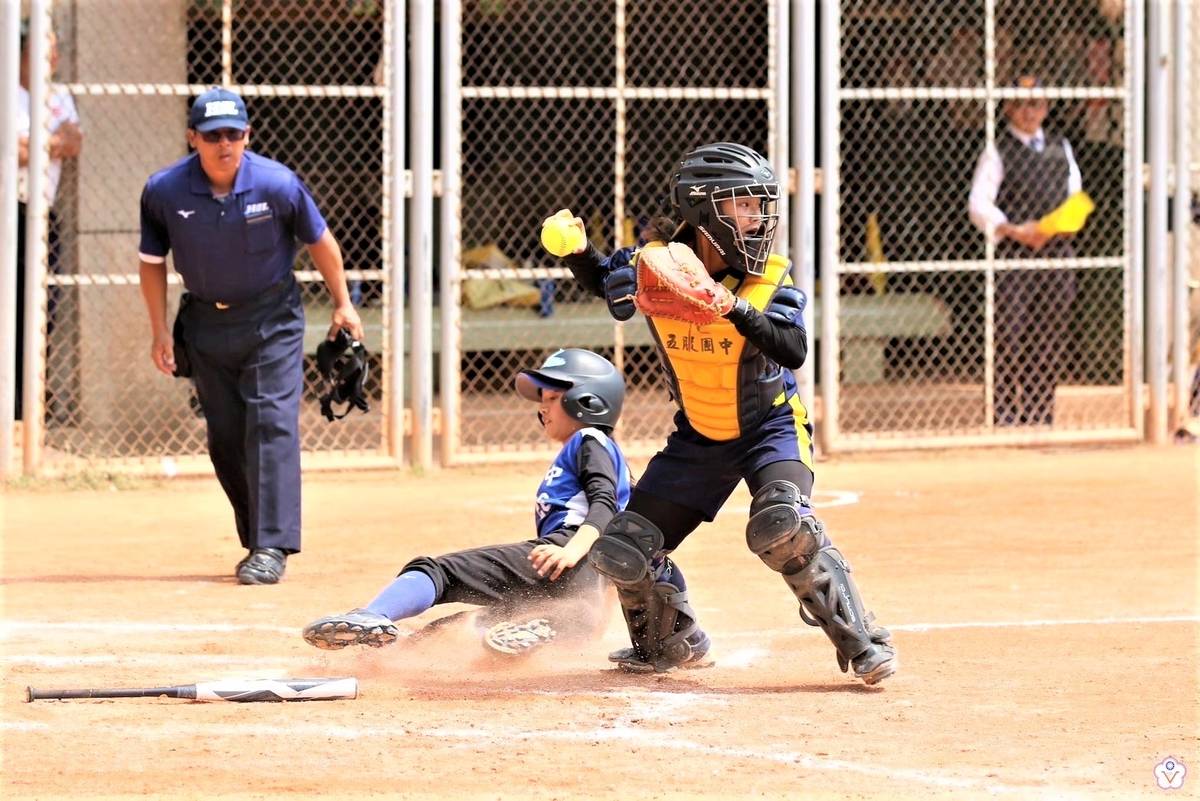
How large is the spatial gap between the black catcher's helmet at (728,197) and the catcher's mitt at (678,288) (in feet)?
0.32

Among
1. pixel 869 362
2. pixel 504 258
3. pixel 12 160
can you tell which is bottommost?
pixel 869 362

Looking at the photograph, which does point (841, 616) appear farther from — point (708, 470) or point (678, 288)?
point (678, 288)

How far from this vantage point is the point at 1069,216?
11.1 metres

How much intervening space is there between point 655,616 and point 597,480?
0.47 m

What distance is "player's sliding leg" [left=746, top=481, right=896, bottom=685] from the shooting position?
5367 millimetres

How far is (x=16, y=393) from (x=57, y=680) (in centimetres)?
487

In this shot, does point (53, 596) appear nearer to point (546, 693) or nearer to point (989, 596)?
point (546, 693)

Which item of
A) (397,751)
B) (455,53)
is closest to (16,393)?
(455,53)

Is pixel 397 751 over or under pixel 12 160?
under

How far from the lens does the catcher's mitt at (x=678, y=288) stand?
17.1 feet

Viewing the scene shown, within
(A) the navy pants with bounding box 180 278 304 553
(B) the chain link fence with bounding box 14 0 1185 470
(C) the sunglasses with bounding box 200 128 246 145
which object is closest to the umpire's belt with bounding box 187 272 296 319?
(A) the navy pants with bounding box 180 278 304 553

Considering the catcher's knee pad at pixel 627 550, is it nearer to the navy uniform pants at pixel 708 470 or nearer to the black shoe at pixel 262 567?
the navy uniform pants at pixel 708 470

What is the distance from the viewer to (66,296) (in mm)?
11133

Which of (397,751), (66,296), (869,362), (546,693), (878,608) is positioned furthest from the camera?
(869,362)
